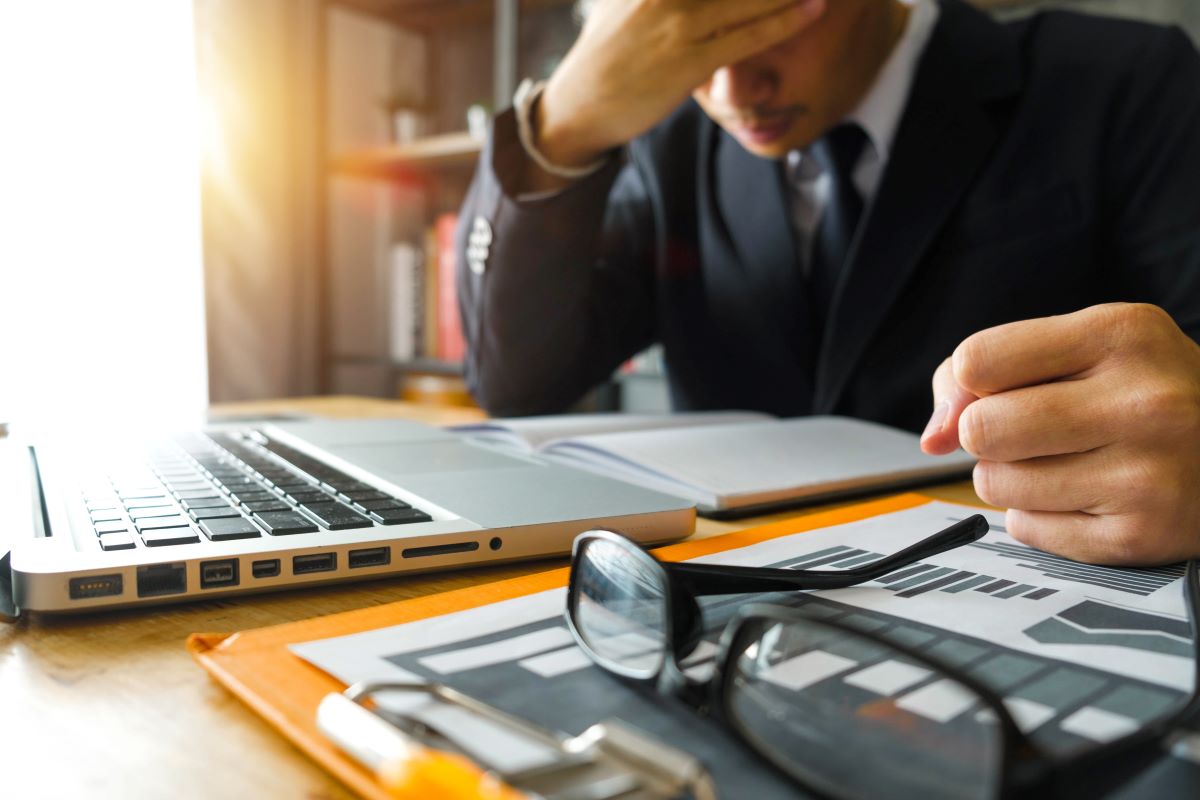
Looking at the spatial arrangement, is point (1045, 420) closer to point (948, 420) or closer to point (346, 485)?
point (948, 420)

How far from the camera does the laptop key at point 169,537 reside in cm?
35

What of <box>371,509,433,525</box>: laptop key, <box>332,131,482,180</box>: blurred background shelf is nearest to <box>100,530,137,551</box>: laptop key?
<box>371,509,433,525</box>: laptop key

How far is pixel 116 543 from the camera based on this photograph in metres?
0.34

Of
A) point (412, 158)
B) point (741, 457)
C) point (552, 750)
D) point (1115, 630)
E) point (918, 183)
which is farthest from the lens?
point (412, 158)

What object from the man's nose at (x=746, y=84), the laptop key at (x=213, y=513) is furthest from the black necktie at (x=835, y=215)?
the laptop key at (x=213, y=513)

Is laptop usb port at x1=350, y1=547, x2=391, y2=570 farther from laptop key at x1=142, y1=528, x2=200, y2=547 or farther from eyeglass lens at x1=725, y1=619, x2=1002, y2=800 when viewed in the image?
eyeglass lens at x1=725, y1=619, x2=1002, y2=800

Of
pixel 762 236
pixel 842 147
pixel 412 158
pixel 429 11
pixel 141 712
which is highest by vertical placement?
pixel 429 11

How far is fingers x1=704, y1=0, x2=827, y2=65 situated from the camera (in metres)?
0.84

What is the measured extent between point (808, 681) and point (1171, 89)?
1012 millimetres

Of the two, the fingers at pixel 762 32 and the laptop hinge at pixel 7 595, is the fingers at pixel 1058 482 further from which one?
the fingers at pixel 762 32

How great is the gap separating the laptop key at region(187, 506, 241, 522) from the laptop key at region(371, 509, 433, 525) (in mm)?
63

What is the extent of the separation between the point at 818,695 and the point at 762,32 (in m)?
0.75

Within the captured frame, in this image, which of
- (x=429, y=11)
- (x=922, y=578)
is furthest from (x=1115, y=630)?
(x=429, y=11)

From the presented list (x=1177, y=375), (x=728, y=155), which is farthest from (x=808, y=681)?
(x=728, y=155)
